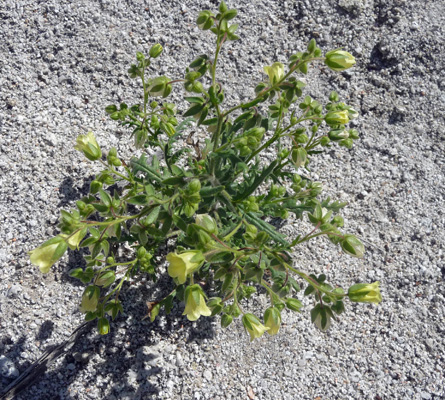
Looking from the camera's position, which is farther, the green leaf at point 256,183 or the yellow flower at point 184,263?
the green leaf at point 256,183

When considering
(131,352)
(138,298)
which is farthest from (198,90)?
(131,352)

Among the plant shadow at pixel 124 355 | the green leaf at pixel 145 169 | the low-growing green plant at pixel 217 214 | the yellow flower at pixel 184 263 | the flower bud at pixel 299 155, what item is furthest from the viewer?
the plant shadow at pixel 124 355

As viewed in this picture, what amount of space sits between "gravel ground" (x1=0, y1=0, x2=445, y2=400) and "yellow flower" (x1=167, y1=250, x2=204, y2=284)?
100cm

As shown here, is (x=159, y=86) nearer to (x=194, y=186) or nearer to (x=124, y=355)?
(x=194, y=186)

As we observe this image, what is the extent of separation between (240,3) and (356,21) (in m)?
0.91

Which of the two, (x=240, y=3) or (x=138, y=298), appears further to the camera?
(x=240, y=3)

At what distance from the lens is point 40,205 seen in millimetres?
2604

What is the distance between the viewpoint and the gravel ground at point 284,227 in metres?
2.39

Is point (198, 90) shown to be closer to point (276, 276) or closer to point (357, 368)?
point (276, 276)

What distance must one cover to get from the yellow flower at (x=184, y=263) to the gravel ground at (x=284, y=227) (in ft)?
3.27

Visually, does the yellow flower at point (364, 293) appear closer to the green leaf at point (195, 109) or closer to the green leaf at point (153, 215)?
the green leaf at point (153, 215)

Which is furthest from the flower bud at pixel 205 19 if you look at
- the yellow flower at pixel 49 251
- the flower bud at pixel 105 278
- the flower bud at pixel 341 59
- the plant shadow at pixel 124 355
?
the plant shadow at pixel 124 355

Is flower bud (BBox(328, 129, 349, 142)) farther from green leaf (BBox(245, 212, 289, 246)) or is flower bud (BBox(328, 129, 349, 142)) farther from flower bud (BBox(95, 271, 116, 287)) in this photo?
flower bud (BBox(95, 271, 116, 287))

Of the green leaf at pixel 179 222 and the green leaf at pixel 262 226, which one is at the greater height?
the green leaf at pixel 179 222
